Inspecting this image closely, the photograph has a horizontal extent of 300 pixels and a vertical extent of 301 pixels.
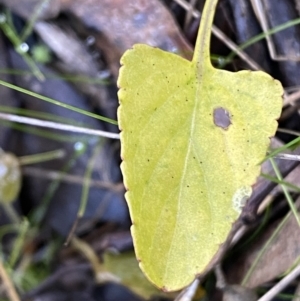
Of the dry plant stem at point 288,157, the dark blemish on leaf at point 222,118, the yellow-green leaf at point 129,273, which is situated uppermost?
the dark blemish on leaf at point 222,118

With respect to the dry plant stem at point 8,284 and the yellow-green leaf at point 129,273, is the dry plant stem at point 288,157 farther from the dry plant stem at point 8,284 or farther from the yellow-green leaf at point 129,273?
the dry plant stem at point 8,284

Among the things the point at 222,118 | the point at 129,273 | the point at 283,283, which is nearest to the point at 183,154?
the point at 222,118

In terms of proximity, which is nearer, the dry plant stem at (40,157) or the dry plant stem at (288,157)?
the dry plant stem at (288,157)

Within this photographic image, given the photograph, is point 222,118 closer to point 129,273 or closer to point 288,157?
point 288,157

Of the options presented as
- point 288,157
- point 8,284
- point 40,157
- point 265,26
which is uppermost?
point 265,26

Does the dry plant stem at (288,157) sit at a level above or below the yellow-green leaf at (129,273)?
above

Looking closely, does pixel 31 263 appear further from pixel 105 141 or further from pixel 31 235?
pixel 105 141

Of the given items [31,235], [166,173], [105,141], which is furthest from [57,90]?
[166,173]

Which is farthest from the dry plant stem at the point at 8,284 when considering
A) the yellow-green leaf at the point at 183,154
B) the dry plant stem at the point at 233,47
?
the dry plant stem at the point at 233,47
